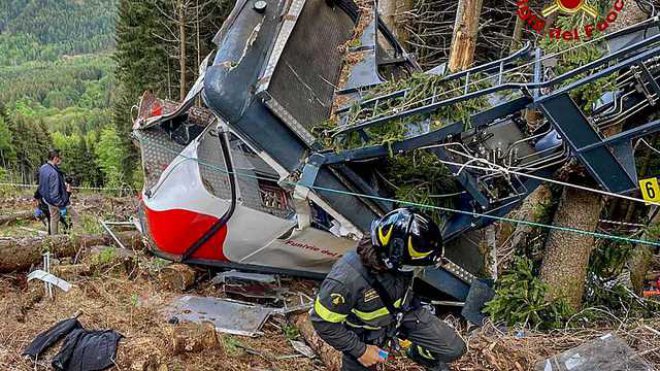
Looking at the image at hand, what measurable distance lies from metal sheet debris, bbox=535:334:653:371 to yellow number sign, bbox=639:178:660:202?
0.85 m

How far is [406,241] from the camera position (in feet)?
8.30

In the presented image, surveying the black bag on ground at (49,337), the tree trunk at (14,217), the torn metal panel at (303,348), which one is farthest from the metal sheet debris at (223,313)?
the tree trunk at (14,217)

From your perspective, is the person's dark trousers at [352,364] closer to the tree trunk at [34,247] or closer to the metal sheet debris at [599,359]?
the metal sheet debris at [599,359]

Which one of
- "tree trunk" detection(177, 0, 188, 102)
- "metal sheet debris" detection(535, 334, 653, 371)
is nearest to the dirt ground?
"metal sheet debris" detection(535, 334, 653, 371)

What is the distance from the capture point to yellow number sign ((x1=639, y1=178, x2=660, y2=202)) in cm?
327

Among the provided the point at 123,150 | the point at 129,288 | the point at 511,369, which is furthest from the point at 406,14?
the point at 123,150

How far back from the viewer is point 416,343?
9.90 feet

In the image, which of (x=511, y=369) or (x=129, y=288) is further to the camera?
(x=129, y=288)

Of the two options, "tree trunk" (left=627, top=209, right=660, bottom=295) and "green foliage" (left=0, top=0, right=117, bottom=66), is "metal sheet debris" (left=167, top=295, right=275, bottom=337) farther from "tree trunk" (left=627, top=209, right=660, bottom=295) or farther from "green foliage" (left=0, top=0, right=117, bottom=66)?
"green foliage" (left=0, top=0, right=117, bottom=66)

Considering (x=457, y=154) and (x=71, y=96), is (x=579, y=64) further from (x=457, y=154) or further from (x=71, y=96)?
(x=71, y=96)

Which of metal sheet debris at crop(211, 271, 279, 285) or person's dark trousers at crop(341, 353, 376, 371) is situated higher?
person's dark trousers at crop(341, 353, 376, 371)

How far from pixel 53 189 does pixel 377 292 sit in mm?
6679

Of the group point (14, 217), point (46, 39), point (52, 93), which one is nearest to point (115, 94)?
point (14, 217)

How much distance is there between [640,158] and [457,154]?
2880 mm
